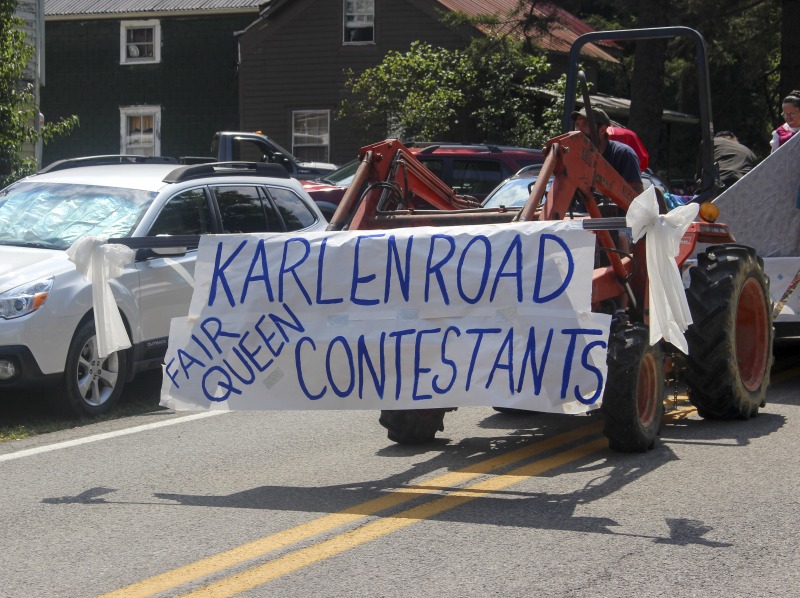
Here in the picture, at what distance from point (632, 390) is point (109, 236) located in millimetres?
4574

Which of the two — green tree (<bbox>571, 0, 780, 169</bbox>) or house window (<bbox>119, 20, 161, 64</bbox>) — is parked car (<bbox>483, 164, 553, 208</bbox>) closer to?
green tree (<bbox>571, 0, 780, 169</bbox>)

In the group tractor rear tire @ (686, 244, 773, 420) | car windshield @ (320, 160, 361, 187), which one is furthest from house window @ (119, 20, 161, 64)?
tractor rear tire @ (686, 244, 773, 420)

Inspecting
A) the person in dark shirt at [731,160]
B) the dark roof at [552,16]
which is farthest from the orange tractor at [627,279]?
the dark roof at [552,16]

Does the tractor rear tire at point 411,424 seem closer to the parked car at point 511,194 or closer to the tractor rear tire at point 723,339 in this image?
the tractor rear tire at point 723,339

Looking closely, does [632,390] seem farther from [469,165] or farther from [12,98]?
[12,98]

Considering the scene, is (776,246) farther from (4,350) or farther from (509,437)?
(4,350)

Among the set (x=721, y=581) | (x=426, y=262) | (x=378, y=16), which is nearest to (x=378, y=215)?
(x=426, y=262)

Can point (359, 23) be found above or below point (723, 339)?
above

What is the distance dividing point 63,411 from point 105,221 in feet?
5.29

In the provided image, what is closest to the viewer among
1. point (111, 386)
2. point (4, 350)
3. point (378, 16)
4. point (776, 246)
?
point (4, 350)

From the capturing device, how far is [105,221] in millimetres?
10352

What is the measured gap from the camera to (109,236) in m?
10.0

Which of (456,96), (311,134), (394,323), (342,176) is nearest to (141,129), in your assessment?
(311,134)

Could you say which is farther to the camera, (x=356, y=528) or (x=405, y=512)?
(x=405, y=512)
